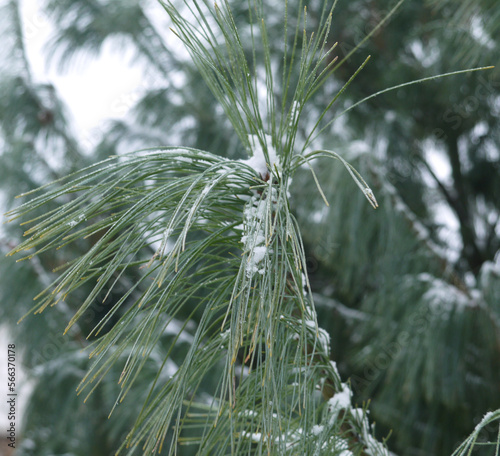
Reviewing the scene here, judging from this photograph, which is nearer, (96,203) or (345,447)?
(96,203)

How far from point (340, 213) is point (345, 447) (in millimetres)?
624

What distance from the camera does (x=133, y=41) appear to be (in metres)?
1.52

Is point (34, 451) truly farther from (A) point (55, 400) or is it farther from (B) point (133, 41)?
(B) point (133, 41)

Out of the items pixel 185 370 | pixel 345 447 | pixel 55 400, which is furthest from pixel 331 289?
pixel 185 370

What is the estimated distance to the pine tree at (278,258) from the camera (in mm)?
377

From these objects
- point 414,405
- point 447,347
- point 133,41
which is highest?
point 133,41

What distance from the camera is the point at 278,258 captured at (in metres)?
0.38

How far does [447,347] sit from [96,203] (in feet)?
2.71

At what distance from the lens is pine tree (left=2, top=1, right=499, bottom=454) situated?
377 millimetres

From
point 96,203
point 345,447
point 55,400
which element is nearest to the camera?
point 96,203

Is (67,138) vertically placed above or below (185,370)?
above

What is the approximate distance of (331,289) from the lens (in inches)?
56.5

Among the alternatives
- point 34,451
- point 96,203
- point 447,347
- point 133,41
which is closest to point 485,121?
point 447,347

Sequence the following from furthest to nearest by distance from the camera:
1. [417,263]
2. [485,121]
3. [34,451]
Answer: [34,451]
[485,121]
[417,263]
